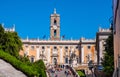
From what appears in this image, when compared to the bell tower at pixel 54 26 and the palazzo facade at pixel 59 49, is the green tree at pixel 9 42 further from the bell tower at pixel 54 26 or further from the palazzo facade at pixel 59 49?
the bell tower at pixel 54 26

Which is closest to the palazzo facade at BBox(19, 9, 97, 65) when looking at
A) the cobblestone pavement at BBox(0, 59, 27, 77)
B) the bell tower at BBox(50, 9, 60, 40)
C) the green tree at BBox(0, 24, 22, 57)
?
the bell tower at BBox(50, 9, 60, 40)

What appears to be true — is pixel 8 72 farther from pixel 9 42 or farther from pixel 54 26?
pixel 54 26

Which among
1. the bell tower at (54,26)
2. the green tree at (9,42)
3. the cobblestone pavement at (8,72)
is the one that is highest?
the bell tower at (54,26)

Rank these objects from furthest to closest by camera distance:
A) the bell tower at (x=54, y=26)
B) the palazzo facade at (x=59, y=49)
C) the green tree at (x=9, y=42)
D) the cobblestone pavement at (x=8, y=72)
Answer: the bell tower at (x=54, y=26)
the palazzo facade at (x=59, y=49)
the green tree at (x=9, y=42)
the cobblestone pavement at (x=8, y=72)

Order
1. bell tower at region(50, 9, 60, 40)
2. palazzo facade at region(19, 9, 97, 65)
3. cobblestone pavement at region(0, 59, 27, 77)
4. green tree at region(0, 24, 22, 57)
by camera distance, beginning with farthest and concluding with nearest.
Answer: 1. bell tower at region(50, 9, 60, 40)
2. palazzo facade at region(19, 9, 97, 65)
3. green tree at region(0, 24, 22, 57)
4. cobblestone pavement at region(0, 59, 27, 77)

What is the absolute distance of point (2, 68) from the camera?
717 inches

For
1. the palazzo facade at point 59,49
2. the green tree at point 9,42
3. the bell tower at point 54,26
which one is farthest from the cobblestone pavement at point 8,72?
the bell tower at point 54,26

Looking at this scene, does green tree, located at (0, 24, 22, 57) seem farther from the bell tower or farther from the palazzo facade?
the bell tower

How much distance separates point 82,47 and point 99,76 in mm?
80010

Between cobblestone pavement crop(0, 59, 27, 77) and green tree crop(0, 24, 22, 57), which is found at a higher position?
green tree crop(0, 24, 22, 57)

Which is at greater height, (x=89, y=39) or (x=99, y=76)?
(x=89, y=39)

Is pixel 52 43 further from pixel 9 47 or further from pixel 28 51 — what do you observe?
pixel 9 47

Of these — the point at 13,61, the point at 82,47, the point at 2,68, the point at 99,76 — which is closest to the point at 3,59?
the point at 13,61

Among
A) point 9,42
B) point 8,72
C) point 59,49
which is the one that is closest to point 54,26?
point 59,49
